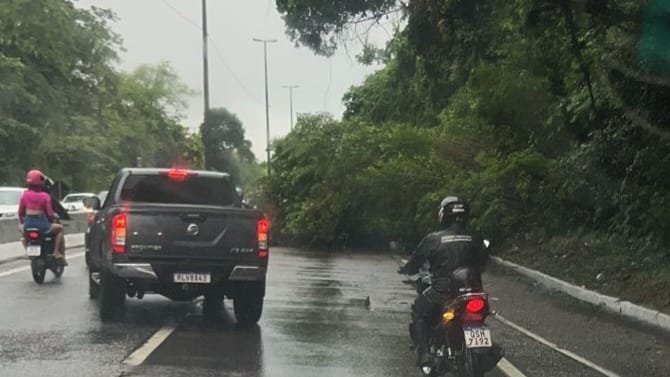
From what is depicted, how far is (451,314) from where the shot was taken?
7.74 meters

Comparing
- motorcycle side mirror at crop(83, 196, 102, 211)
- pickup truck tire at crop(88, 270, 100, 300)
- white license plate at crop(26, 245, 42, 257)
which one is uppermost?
motorcycle side mirror at crop(83, 196, 102, 211)

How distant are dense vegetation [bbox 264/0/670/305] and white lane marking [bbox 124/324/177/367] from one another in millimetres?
5915

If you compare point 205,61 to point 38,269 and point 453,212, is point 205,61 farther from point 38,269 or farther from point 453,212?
point 453,212

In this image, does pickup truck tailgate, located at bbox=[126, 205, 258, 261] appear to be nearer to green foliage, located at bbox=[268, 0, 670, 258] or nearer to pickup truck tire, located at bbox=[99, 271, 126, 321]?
pickup truck tire, located at bbox=[99, 271, 126, 321]

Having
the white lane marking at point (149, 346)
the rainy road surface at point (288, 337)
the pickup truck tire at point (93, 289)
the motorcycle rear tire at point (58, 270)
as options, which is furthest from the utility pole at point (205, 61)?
the white lane marking at point (149, 346)

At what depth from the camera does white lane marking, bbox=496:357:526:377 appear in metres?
8.96

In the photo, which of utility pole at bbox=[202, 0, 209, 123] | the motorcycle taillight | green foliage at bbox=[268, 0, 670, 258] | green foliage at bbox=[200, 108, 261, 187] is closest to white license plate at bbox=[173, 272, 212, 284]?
the motorcycle taillight

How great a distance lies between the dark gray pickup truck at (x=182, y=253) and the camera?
10820mm

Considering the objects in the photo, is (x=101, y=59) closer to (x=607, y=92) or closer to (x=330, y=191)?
(x=330, y=191)

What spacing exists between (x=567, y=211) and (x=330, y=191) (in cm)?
911

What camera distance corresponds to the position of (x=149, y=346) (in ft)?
32.0

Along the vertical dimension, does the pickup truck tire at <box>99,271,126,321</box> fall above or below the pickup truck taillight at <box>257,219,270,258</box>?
below

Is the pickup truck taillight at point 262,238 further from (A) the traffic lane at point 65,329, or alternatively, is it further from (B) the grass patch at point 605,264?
(B) the grass patch at point 605,264

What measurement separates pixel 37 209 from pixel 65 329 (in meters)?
5.28
